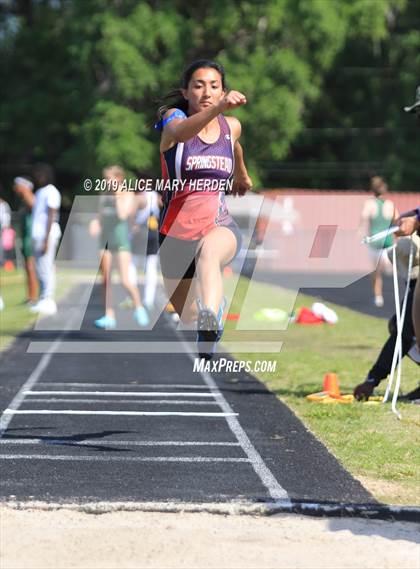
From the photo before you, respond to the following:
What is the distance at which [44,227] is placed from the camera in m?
17.9

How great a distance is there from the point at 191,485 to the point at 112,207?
9753 mm

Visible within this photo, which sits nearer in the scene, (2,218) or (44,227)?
(44,227)

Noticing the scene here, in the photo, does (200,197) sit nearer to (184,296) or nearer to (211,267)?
(211,267)

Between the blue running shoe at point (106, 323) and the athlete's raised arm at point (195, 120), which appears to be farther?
the blue running shoe at point (106, 323)

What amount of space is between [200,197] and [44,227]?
10843 mm

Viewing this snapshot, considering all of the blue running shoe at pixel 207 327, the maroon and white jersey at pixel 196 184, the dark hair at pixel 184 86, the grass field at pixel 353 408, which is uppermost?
the dark hair at pixel 184 86

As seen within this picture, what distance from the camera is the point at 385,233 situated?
7.25 meters

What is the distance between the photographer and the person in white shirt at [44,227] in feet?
58.8

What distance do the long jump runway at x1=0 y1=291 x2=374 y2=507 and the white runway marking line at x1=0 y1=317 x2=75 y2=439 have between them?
0.02m

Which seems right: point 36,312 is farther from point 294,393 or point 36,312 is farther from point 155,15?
point 155,15

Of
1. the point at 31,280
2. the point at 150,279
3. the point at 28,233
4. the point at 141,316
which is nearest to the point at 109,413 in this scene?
the point at 141,316

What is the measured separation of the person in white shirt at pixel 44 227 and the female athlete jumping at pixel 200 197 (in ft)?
34.2

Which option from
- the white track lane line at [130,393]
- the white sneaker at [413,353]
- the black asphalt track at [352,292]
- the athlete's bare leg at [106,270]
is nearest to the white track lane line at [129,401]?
the white track lane line at [130,393]

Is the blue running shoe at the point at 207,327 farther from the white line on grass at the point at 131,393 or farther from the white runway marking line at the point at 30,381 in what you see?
the white line on grass at the point at 131,393
